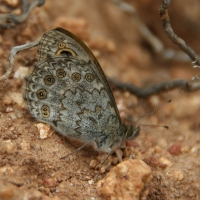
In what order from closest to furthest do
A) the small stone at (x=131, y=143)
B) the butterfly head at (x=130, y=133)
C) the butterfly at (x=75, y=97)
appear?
1. the butterfly at (x=75, y=97)
2. the butterfly head at (x=130, y=133)
3. the small stone at (x=131, y=143)

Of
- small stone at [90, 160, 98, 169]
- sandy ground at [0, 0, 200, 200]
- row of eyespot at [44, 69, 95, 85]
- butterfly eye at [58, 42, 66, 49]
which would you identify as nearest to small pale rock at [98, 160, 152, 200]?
sandy ground at [0, 0, 200, 200]

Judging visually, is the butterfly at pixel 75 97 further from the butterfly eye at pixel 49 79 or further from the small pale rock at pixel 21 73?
the small pale rock at pixel 21 73

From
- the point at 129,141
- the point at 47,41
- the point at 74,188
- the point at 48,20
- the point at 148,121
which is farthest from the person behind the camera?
the point at 48,20

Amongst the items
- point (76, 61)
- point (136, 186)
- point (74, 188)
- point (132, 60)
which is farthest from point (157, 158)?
point (132, 60)

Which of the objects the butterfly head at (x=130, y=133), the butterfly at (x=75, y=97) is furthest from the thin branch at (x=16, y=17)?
the butterfly head at (x=130, y=133)

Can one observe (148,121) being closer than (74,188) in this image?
No

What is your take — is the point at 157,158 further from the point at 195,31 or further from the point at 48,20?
the point at 195,31

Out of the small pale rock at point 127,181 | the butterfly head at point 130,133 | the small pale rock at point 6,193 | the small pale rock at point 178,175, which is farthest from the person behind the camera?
the butterfly head at point 130,133

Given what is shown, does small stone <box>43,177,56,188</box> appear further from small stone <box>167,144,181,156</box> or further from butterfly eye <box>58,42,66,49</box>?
small stone <box>167,144,181,156</box>

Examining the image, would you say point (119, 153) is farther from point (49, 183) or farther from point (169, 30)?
point (169, 30)
